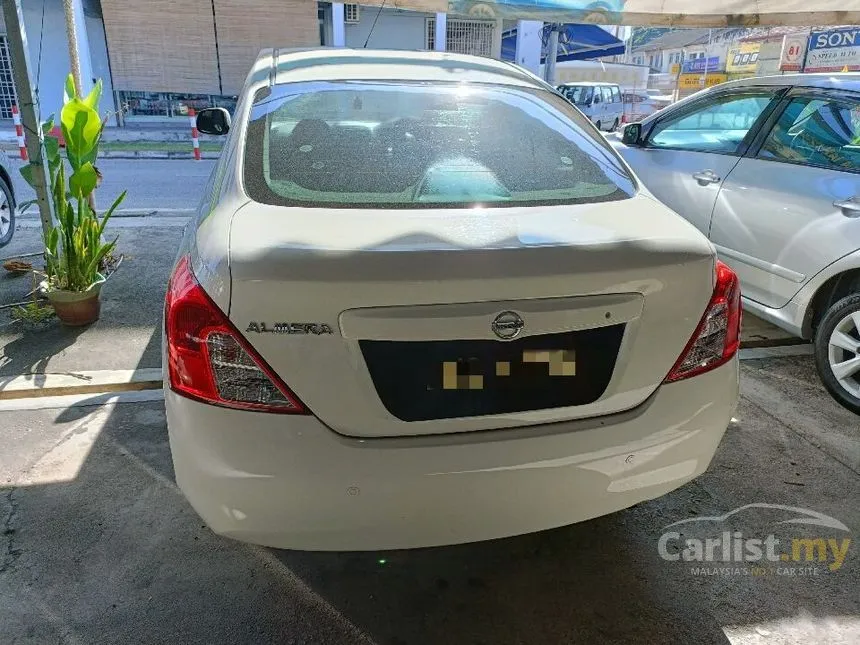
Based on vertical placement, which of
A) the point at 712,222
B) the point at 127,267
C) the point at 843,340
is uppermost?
the point at 712,222

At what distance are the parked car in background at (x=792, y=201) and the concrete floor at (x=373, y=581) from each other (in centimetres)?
105

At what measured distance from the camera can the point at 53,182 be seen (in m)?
4.24

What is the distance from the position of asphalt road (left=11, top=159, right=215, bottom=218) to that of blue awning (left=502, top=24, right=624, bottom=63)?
12.0 meters

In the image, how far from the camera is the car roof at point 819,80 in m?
3.69

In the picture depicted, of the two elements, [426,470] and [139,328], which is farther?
[139,328]

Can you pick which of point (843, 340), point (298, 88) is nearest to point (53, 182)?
point (298, 88)

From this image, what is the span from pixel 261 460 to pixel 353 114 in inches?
58.7

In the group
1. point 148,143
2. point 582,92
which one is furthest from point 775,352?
point 582,92

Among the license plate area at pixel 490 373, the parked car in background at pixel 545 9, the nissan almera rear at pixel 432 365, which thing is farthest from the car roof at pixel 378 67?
the parked car in background at pixel 545 9

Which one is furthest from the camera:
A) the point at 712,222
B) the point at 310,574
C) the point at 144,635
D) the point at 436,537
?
the point at 712,222

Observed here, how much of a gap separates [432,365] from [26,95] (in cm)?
387

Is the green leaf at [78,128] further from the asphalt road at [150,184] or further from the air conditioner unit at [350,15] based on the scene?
the air conditioner unit at [350,15]

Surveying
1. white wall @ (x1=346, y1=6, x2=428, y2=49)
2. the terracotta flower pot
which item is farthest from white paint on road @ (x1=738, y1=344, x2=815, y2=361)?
white wall @ (x1=346, y1=6, x2=428, y2=49)

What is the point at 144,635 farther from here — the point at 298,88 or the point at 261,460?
the point at 298,88
